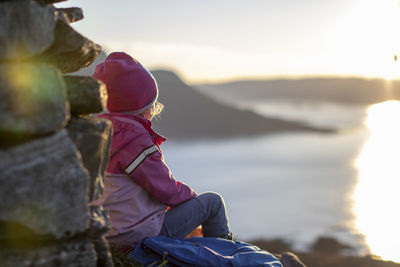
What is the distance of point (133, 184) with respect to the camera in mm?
3990

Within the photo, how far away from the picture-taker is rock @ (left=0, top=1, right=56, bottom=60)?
2.37 meters

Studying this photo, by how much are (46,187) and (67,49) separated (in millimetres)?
892

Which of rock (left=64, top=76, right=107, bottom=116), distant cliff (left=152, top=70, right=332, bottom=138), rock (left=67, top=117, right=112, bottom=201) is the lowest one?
distant cliff (left=152, top=70, right=332, bottom=138)

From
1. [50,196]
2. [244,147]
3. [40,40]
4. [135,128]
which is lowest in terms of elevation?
[244,147]

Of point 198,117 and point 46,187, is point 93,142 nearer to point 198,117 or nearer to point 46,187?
point 46,187

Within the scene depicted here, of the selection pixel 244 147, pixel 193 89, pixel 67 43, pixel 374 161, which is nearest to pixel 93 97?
pixel 67 43

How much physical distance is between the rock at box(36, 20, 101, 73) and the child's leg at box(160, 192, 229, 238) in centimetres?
174

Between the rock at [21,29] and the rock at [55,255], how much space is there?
107 centimetres

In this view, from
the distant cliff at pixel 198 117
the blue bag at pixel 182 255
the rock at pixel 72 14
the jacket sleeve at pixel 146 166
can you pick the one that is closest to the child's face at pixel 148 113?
the jacket sleeve at pixel 146 166

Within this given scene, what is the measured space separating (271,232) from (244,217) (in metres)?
15.6

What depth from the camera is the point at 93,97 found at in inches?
118

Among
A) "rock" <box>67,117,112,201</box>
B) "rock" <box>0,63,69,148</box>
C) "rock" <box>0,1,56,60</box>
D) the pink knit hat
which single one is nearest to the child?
the pink knit hat

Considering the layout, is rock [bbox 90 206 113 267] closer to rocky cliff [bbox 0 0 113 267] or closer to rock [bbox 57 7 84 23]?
rocky cliff [bbox 0 0 113 267]

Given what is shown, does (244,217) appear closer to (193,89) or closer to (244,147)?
(193,89)
